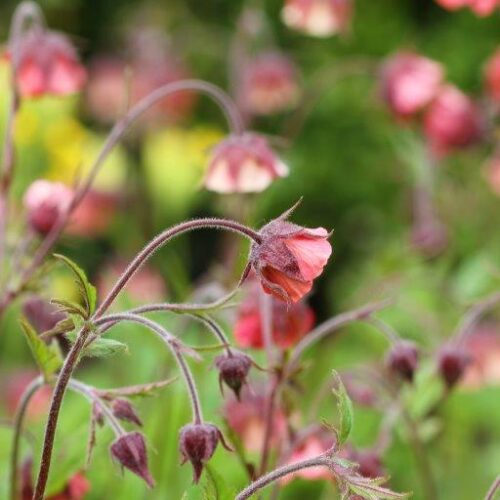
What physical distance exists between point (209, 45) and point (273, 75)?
1672 mm

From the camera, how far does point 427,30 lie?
17.4 ft

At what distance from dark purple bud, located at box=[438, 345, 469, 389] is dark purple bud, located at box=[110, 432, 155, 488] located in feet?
2.09

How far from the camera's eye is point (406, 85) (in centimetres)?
262

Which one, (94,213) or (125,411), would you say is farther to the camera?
(94,213)

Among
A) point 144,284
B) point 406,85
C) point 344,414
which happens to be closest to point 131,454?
point 344,414

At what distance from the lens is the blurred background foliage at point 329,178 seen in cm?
292

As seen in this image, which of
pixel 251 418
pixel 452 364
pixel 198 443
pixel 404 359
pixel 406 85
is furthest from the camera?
pixel 406 85

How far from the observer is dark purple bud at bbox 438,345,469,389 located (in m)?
1.83

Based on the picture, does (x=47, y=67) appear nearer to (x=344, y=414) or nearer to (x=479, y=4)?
(x=479, y=4)

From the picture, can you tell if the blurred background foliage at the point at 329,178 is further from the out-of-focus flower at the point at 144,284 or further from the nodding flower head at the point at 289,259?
the nodding flower head at the point at 289,259

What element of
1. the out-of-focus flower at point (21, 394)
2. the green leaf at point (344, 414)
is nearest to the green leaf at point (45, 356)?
the green leaf at point (344, 414)

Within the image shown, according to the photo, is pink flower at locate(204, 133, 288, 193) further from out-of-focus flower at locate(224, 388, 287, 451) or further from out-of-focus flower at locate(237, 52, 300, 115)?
out-of-focus flower at locate(237, 52, 300, 115)

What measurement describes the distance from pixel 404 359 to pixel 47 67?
2.57 feet

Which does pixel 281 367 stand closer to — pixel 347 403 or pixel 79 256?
pixel 347 403
